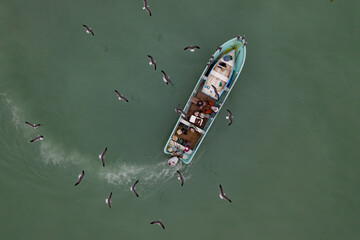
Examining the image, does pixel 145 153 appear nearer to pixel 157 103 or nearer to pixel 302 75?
pixel 157 103

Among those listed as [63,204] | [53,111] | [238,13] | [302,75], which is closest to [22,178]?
[63,204]

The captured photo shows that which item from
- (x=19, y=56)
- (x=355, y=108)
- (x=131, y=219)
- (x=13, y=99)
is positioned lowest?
(x=131, y=219)

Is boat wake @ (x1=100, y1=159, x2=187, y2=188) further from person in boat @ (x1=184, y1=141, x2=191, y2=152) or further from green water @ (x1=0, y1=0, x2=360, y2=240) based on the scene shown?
person in boat @ (x1=184, y1=141, x2=191, y2=152)

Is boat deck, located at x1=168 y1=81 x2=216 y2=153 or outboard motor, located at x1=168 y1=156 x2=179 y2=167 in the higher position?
boat deck, located at x1=168 y1=81 x2=216 y2=153

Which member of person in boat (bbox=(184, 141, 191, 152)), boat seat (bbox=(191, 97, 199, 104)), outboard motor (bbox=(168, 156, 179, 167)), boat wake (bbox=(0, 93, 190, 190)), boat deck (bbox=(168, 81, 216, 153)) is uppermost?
boat seat (bbox=(191, 97, 199, 104))

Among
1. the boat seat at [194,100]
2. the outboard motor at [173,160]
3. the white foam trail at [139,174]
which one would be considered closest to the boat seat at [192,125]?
the boat seat at [194,100]

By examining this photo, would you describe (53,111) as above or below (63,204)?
above

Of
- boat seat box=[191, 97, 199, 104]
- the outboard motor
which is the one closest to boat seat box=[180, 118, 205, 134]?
boat seat box=[191, 97, 199, 104]
